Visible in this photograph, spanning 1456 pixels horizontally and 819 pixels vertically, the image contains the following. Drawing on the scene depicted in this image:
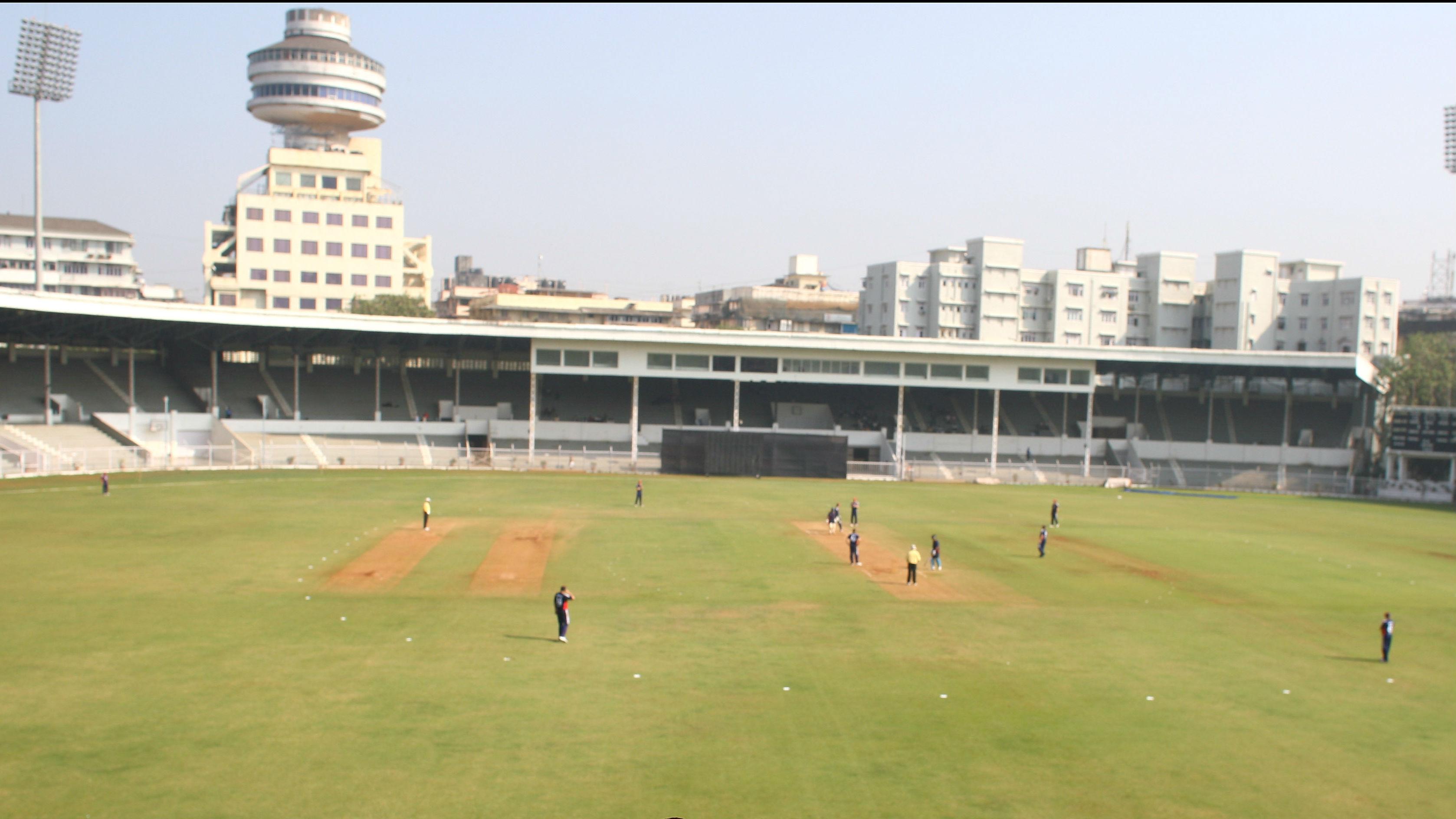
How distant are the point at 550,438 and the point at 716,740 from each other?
191 ft

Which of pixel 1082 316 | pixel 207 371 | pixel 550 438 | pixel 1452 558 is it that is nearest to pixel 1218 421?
pixel 1082 316

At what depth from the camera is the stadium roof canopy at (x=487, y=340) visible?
209 ft

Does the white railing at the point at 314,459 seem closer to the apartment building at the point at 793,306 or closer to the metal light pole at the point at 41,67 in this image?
the metal light pole at the point at 41,67

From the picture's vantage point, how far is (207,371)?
74938 millimetres

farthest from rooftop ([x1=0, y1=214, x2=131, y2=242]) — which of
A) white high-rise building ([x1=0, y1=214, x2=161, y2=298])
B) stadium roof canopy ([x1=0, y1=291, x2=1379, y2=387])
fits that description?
stadium roof canopy ([x1=0, y1=291, x2=1379, y2=387])

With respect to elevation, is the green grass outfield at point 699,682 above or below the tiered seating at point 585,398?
below

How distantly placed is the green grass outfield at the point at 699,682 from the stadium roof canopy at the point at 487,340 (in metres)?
25.5

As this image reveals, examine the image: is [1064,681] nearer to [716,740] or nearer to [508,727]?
[716,740]

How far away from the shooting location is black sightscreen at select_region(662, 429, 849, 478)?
68062 millimetres

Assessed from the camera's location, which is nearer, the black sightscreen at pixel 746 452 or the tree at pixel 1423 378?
the black sightscreen at pixel 746 452

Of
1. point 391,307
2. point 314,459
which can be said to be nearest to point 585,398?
point 314,459

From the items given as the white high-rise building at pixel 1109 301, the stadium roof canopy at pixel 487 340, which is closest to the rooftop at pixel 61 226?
the stadium roof canopy at pixel 487 340

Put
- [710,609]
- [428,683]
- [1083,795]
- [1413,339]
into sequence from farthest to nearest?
[1413,339] < [710,609] < [428,683] < [1083,795]

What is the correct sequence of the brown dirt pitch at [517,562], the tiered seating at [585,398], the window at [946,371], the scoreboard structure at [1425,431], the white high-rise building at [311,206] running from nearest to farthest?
1. the brown dirt pitch at [517,562]
2. the scoreboard structure at [1425,431]
3. the window at [946,371]
4. the tiered seating at [585,398]
5. the white high-rise building at [311,206]
